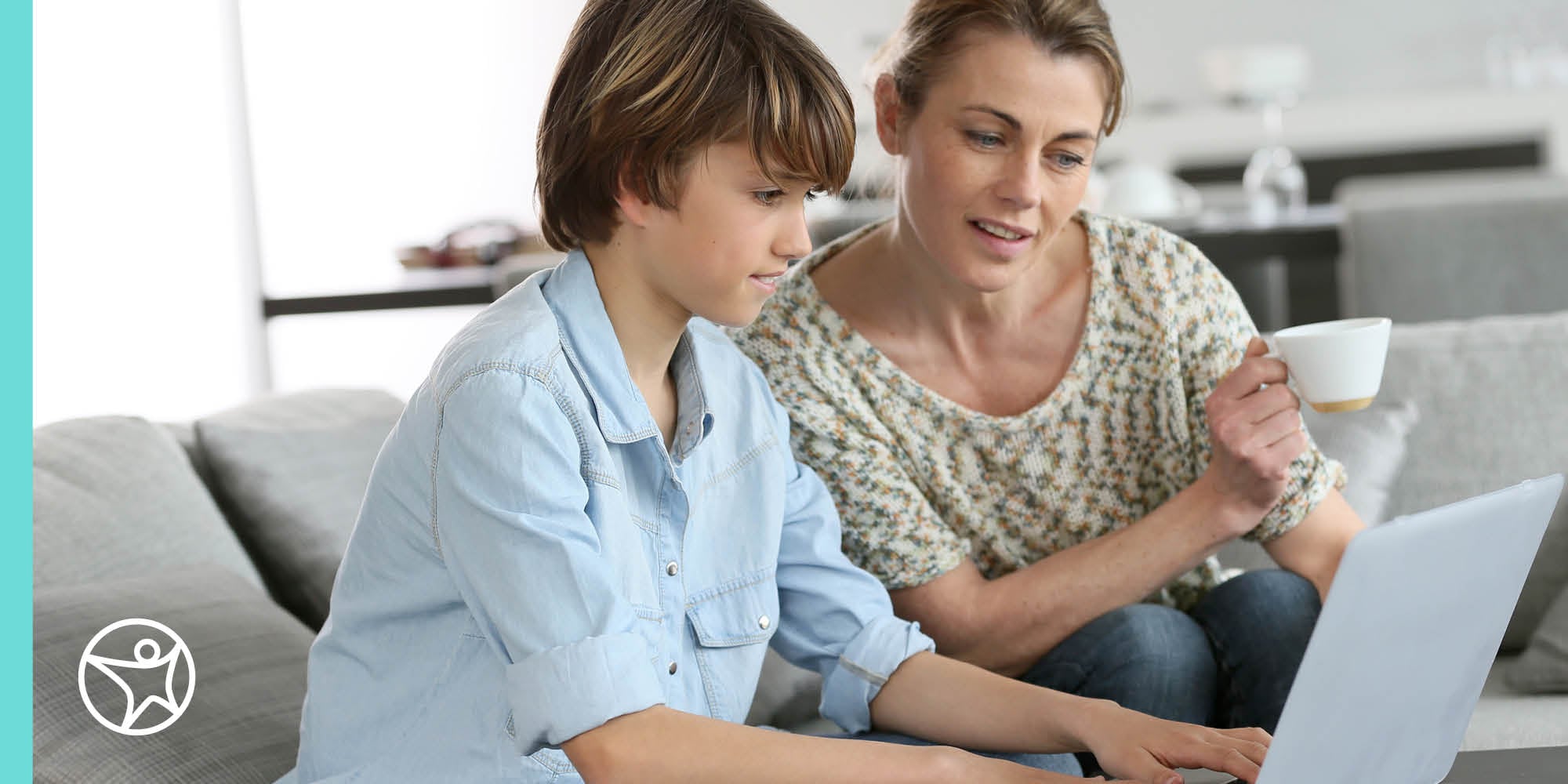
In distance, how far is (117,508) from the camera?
5.81 ft

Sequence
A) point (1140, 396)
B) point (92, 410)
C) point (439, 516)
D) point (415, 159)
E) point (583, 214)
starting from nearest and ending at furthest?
point (439, 516) → point (583, 214) → point (1140, 396) → point (92, 410) → point (415, 159)

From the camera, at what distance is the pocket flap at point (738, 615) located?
4.25 feet

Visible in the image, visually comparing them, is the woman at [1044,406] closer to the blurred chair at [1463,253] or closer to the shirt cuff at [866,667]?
the shirt cuff at [866,667]

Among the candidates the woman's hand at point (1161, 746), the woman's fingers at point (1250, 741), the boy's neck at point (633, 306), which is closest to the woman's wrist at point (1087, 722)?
the woman's hand at point (1161, 746)

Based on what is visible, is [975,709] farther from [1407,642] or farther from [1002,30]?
[1002,30]

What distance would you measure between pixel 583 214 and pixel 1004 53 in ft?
1.68

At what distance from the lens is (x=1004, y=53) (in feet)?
4.99

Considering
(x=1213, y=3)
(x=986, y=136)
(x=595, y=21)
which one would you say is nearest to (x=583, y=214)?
(x=595, y=21)

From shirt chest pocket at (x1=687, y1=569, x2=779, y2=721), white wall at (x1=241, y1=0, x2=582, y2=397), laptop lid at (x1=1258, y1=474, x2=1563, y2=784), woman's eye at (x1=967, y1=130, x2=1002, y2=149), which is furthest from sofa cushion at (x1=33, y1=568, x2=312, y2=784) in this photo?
white wall at (x1=241, y1=0, x2=582, y2=397)

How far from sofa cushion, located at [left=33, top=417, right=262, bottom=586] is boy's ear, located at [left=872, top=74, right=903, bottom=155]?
896 millimetres

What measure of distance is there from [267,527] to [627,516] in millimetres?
899

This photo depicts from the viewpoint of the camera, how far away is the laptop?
0.87 meters

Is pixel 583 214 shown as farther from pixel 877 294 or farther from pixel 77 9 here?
pixel 77 9

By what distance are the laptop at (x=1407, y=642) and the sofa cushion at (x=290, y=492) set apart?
1.27m
